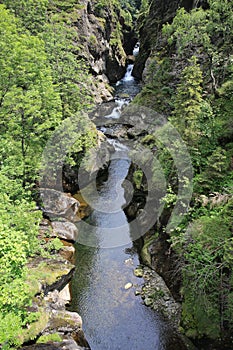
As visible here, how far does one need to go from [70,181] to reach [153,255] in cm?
1081

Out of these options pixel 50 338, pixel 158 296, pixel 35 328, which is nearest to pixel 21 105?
pixel 35 328

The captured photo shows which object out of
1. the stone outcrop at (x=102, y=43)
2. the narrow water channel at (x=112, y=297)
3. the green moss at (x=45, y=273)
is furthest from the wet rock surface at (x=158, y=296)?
the stone outcrop at (x=102, y=43)

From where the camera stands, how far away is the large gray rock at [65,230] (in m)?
20.9

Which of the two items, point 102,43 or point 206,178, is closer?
point 206,178

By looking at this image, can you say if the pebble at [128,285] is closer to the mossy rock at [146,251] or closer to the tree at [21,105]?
the mossy rock at [146,251]

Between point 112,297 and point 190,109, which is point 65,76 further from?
point 112,297

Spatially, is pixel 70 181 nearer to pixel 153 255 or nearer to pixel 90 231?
pixel 90 231

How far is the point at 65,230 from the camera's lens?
21.2 meters

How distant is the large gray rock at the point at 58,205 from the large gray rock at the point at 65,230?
31.6 inches

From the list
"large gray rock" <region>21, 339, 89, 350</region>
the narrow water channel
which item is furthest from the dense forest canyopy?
the narrow water channel

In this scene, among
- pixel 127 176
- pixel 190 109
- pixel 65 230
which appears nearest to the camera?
pixel 190 109

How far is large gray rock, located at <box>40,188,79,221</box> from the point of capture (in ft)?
71.6

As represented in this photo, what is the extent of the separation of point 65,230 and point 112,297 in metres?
6.14

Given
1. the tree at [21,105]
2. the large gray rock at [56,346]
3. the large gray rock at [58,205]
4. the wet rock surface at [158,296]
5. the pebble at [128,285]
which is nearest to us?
the large gray rock at [56,346]
